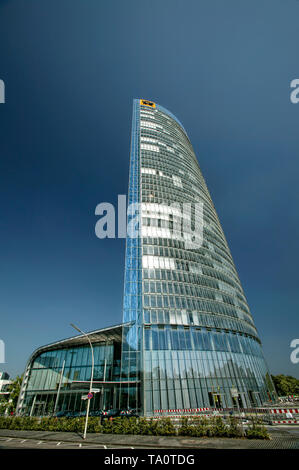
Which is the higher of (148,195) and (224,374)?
(148,195)

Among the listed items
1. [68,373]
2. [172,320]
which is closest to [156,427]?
[172,320]

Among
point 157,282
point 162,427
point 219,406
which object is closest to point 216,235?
point 157,282

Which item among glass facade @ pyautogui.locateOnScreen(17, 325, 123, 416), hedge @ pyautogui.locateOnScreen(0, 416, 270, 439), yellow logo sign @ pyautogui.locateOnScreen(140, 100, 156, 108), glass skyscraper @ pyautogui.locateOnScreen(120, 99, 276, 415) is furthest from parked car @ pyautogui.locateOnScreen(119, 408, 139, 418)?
yellow logo sign @ pyautogui.locateOnScreen(140, 100, 156, 108)

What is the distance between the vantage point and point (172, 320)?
1399 inches

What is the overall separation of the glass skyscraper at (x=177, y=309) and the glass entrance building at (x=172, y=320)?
0.14 meters

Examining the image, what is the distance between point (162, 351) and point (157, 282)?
452 inches

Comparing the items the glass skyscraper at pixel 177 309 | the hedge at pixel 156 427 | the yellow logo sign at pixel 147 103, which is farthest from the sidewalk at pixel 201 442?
the yellow logo sign at pixel 147 103

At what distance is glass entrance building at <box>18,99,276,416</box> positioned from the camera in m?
30.5

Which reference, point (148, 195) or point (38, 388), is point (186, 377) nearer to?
point (38, 388)

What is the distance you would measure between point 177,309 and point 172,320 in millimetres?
2275

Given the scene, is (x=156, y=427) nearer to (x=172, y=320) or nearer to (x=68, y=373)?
(x=172, y=320)

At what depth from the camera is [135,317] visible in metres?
35.5

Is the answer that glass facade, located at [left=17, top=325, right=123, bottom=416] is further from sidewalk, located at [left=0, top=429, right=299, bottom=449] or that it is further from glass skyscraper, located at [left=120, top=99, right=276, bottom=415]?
sidewalk, located at [left=0, top=429, right=299, bottom=449]
